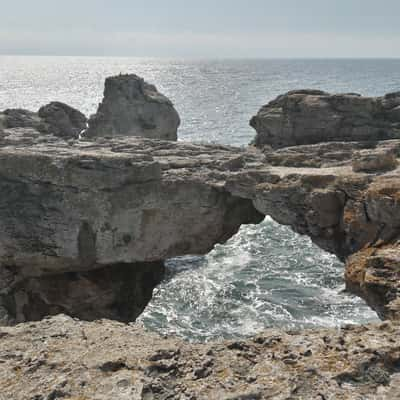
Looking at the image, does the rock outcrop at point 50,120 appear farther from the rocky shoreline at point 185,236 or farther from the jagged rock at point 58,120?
the rocky shoreline at point 185,236

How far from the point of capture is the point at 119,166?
54.7 feet

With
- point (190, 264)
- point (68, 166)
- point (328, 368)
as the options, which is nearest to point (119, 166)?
point (68, 166)

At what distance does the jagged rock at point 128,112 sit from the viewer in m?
42.3

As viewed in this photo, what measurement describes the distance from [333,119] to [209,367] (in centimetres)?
2011

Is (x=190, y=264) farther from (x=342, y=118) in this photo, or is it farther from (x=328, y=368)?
(x=328, y=368)

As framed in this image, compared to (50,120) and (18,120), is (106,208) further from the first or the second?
(50,120)

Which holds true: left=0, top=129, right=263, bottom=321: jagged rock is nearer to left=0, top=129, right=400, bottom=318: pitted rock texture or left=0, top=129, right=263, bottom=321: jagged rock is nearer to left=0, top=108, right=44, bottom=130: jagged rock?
left=0, top=129, right=400, bottom=318: pitted rock texture

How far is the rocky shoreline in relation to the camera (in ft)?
22.0

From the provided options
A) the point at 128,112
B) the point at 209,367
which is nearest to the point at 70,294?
the point at 209,367

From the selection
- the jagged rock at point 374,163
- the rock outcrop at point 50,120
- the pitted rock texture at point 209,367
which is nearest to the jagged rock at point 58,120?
the rock outcrop at point 50,120

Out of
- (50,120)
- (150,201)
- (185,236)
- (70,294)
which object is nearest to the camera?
(150,201)

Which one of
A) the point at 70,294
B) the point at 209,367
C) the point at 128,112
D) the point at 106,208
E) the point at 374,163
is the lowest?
the point at 70,294

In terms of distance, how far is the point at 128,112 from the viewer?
42312 mm

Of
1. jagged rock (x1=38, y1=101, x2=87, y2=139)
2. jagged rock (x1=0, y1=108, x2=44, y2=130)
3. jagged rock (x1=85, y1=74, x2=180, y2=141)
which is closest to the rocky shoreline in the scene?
jagged rock (x1=0, y1=108, x2=44, y2=130)
